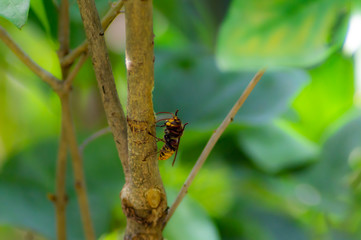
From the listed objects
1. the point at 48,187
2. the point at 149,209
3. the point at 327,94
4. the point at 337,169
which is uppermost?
the point at 327,94

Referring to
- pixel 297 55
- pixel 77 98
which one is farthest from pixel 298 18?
pixel 77 98

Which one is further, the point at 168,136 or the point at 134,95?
the point at 168,136

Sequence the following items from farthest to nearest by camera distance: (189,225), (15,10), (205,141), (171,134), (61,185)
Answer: (205,141) < (189,225) < (61,185) < (171,134) < (15,10)

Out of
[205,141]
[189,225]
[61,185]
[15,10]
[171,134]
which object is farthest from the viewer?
[205,141]

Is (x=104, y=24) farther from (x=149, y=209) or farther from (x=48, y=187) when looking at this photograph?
(x=48, y=187)

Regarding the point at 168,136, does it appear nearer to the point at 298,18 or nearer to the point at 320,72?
the point at 298,18

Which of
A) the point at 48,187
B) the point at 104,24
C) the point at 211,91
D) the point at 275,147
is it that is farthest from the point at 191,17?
the point at 104,24

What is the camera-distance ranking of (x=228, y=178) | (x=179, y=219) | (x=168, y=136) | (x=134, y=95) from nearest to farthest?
1. (x=134, y=95)
2. (x=168, y=136)
3. (x=179, y=219)
4. (x=228, y=178)

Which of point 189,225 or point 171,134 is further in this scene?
point 189,225
